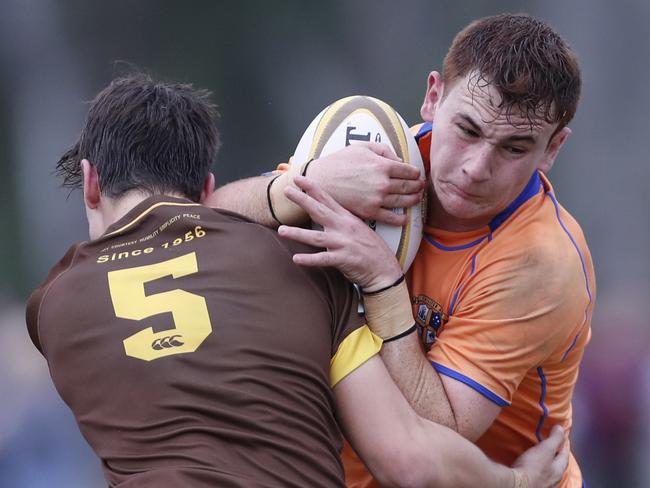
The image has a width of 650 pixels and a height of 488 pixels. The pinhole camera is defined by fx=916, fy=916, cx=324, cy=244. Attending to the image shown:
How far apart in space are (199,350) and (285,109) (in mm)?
2548

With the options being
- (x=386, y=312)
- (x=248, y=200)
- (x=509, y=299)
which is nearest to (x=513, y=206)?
(x=509, y=299)

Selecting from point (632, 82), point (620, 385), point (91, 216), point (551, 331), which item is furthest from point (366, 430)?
point (632, 82)

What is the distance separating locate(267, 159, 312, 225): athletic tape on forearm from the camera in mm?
2639

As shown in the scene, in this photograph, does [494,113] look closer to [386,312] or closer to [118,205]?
[386,312]

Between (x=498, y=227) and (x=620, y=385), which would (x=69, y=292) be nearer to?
(x=498, y=227)

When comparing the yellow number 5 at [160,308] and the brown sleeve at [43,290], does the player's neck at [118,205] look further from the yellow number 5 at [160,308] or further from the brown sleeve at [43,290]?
the yellow number 5 at [160,308]

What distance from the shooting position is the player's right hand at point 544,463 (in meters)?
2.89

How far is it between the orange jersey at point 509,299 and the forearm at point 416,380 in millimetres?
105

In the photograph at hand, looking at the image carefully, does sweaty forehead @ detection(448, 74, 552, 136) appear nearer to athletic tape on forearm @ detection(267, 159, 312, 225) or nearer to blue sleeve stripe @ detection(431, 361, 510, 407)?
athletic tape on forearm @ detection(267, 159, 312, 225)

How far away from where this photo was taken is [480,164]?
2568mm

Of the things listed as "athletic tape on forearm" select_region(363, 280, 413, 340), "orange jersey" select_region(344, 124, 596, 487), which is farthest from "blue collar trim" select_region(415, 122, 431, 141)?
"athletic tape on forearm" select_region(363, 280, 413, 340)

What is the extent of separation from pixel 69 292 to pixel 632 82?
3.23 m

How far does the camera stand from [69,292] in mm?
2414

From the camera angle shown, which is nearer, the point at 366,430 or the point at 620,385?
the point at 366,430
